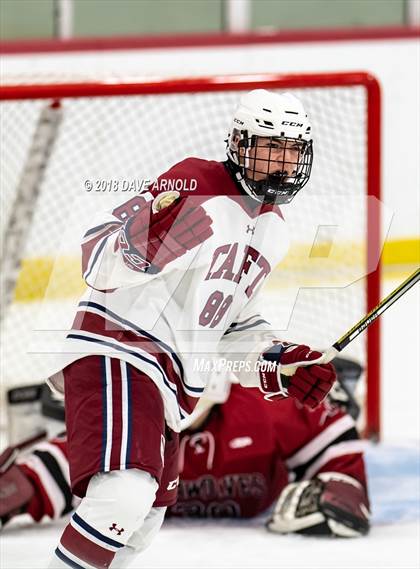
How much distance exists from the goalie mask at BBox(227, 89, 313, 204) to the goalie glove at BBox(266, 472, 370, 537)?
32.4 inches

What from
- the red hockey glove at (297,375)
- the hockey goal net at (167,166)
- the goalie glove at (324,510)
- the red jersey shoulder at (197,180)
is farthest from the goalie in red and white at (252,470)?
the red jersey shoulder at (197,180)

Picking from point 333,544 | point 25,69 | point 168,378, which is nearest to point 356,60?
point 25,69

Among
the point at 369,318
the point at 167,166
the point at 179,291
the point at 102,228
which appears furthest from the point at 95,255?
the point at 167,166

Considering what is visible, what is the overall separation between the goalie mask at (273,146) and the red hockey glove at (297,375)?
9.6 inches

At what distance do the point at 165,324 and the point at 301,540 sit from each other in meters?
0.74

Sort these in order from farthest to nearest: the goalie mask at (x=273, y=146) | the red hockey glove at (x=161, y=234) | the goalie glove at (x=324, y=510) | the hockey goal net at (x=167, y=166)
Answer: the goalie glove at (x=324, y=510), the hockey goal net at (x=167, y=166), the goalie mask at (x=273, y=146), the red hockey glove at (x=161, y=234)

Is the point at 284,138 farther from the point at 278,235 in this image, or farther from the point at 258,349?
the point at 258,349

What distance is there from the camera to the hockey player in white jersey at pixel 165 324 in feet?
6.28

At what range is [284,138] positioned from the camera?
77.5 inches

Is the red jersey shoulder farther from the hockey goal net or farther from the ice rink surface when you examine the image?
the ice rink surface

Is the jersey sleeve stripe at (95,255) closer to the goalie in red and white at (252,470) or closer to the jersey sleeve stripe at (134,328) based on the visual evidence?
the jersey sleeve stripe at (134,328)

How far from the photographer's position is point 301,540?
101 inches

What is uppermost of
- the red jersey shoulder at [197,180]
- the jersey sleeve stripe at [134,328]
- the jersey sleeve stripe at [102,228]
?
the red jersey shoulder at [197,180]

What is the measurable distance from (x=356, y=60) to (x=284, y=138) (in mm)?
1857
